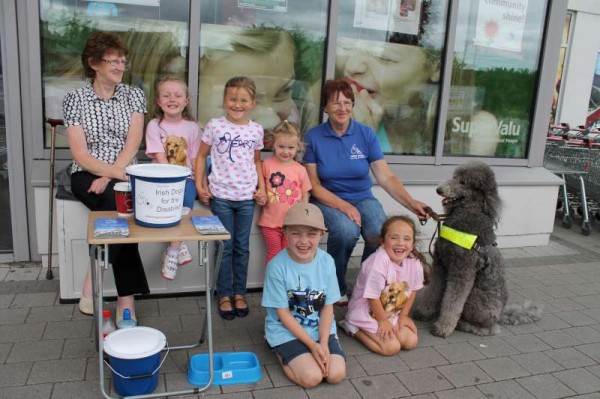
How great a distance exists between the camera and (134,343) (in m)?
2.67

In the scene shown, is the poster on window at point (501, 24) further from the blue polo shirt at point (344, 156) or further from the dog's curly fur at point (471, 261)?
the dog's curly fur at point (471, 261)

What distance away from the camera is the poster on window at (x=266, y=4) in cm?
460

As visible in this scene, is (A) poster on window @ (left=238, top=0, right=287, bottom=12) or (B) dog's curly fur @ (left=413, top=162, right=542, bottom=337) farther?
(A) poster on window @ (left=238, top=0, right=287, bottom=12)

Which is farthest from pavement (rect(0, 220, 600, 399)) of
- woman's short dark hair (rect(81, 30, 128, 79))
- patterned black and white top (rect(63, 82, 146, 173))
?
woman's short dark hair (rect(81, 30, 128, 79))

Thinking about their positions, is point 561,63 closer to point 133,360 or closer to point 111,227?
point 111,227

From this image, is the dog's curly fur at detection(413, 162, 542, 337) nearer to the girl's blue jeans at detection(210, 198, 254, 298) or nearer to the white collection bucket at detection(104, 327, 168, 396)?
the girl's blue jeans at detection(210, 198, 254, 298)

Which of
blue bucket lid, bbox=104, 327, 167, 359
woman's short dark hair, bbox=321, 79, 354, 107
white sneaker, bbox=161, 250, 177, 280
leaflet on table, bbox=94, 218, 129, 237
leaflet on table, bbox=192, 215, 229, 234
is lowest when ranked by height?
blue bucket lid, bbox=104, 327, 167, 359

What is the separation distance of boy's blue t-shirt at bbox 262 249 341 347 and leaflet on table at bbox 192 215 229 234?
45 centimetres

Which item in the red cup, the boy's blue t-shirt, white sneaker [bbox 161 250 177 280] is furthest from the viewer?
white sneaker [bbox 161 250 177 280]

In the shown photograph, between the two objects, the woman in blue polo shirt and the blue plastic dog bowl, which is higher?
the woman in blue polo shirt

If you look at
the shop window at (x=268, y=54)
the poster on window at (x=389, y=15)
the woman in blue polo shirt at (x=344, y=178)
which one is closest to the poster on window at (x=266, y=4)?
the shop window at (x=268, y=54)

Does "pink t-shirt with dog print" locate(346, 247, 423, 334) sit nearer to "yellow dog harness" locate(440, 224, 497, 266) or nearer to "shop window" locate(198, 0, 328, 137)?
"yellow dog harness" locate(440, 224, 497, 266)

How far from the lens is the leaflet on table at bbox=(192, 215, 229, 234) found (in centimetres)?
263

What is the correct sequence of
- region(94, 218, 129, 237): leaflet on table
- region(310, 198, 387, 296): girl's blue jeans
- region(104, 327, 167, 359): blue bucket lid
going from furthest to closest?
region(310, 198, 387, 296): girl's blue jeans → region(104, 327, 167, 359): blue bucket lid → region(94, 218, 129, 237): leaflet on table
